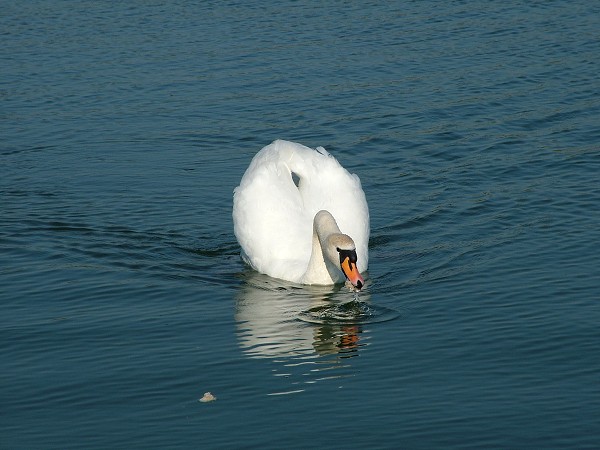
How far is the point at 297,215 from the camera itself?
1366cm

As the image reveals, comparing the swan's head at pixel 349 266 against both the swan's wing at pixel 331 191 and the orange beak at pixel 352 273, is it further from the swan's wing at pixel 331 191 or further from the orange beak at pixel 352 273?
the swan's wing at pixel 331 191

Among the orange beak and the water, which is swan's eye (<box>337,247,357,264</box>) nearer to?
the orange beak

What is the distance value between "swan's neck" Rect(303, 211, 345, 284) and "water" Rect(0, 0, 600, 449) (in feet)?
0.61

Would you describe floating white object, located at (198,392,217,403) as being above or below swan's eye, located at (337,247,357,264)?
below

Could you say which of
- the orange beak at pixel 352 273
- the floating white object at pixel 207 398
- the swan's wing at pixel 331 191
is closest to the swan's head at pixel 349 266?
the orange beak at pixel 352 273

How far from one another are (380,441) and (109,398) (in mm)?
2173

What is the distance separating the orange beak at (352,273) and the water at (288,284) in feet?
1.25

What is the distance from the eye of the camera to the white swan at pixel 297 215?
1277 centimetres

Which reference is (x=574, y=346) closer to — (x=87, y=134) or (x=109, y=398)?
(x=109, y=398)

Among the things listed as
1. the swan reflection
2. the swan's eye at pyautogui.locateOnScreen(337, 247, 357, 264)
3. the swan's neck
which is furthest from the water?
the swan's eye at pyautogui.locateOnScreen(337, 247, 357, 264)

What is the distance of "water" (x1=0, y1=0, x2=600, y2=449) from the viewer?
30.6ft

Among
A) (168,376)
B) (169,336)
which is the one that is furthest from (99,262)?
(168,376)

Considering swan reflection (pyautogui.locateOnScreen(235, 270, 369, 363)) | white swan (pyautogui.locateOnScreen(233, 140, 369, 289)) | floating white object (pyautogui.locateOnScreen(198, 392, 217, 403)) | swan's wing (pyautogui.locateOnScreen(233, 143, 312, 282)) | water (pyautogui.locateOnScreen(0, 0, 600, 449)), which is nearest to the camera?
water (pyautogui.locateOnScreen(0, 0, 600, 449))

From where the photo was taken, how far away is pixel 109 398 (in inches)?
376
